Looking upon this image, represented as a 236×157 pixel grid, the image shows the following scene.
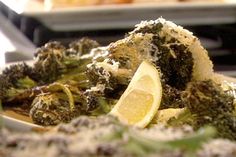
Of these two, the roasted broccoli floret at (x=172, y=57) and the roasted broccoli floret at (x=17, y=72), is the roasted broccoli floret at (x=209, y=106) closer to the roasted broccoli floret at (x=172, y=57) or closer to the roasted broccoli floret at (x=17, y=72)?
the roasted broccoli floret at (x=172, y=57)

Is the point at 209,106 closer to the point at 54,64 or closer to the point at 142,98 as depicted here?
the point at 142,98

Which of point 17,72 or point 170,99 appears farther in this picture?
point 17,72

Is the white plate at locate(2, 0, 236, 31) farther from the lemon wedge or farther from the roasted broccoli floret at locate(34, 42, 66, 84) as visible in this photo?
the lemon wedge

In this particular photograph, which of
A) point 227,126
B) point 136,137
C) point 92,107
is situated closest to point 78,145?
point 136,137

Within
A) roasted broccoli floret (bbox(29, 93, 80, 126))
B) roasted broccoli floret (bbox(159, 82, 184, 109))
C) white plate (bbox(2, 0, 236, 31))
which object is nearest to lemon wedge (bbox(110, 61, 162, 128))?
roasted broccoli floret (bbox(159, 82, 184, 109))

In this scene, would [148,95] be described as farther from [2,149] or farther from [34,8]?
[34,8]

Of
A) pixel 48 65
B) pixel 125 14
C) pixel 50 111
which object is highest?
pixel 125 14

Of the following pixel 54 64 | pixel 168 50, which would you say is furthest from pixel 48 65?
pixel 168 50

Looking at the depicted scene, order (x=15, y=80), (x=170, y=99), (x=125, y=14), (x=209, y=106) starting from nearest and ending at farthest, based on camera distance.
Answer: (x=209, y=106)
(x=170, y=99)
(x=15, y=80)
(x=125, y=14)
